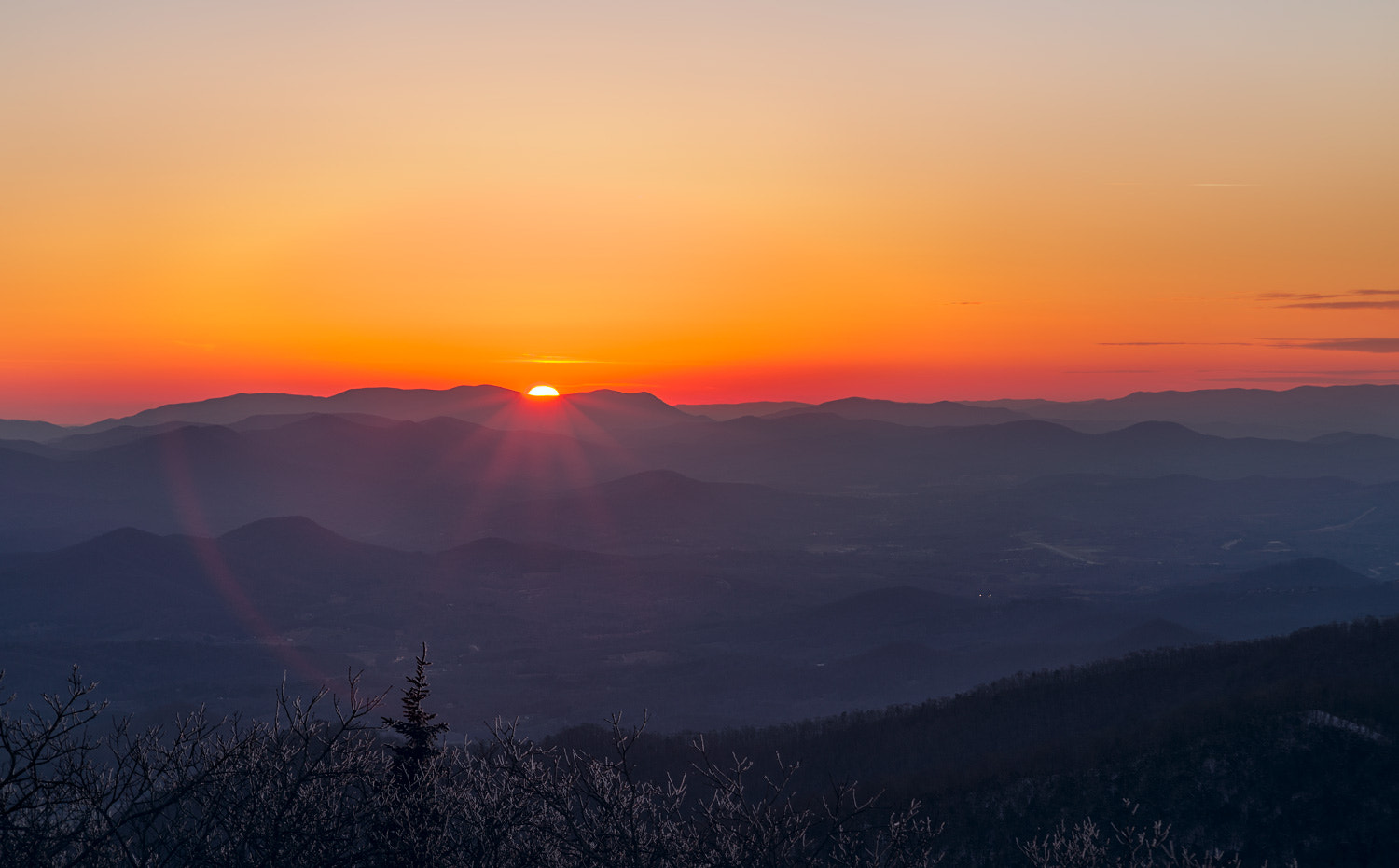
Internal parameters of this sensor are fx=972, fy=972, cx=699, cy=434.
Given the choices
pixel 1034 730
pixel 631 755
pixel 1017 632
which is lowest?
pixel 1017 632

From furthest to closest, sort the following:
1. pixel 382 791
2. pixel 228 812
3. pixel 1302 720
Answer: pixel 1302 720 → pixel 382 791 → pixel 228 812

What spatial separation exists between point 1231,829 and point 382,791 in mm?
43507

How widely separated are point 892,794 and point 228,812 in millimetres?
52180

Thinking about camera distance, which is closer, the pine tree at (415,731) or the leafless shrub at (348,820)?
the leafless shrub at (348,820)

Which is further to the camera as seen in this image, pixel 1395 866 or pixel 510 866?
pixel 1395 866

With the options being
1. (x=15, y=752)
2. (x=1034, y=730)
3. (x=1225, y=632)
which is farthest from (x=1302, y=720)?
(x=1225, y=632)

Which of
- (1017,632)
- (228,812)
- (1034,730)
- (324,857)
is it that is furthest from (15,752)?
(1017,632)

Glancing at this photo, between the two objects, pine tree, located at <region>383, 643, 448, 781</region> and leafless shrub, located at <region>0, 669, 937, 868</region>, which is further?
pine tree, located at <region>383, 643, 448, 781</region>

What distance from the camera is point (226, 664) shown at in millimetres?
174625

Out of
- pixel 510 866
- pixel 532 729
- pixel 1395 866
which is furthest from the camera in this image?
pixel 532 729

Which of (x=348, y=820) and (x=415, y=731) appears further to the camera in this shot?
(x=415, y=731)

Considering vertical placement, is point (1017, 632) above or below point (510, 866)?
below

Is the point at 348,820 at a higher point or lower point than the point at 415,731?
higher

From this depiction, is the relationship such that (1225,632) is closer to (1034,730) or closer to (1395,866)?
(1034,730)
